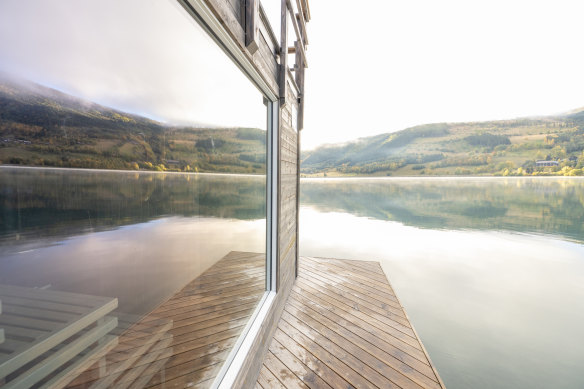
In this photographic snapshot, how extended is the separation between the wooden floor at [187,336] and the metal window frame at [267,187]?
7 centimetres

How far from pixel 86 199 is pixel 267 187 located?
159 cm

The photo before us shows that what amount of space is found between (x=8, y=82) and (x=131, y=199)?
1.08ft

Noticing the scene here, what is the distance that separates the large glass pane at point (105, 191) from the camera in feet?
1.43

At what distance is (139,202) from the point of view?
71 cm

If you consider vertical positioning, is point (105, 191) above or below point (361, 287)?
above

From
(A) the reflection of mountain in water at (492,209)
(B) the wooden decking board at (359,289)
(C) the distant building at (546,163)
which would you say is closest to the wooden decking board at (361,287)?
(B) the wooden decking board at (359,289)

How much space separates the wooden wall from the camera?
3.97 feet

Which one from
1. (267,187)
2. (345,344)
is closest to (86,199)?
(267,187)

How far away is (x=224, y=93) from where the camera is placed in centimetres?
129

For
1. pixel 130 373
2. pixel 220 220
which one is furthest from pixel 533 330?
pixel 130 373

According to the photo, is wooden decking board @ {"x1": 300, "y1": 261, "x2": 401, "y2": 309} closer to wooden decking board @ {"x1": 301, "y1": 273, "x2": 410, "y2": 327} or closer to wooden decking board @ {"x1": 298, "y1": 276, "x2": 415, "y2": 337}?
wooden decking board @ {"x1": 301, "y1": 273, "x2": 410, "y2": 327}

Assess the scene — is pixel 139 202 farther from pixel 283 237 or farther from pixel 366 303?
pixel 366 303

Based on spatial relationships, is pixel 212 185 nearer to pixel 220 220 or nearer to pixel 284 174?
pixel 220 220

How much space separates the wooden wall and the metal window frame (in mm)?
31
